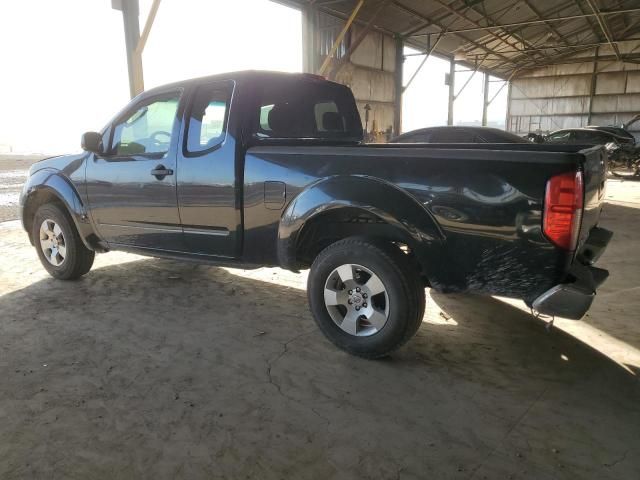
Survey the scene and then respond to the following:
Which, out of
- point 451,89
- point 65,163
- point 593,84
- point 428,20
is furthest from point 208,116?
point 593,84

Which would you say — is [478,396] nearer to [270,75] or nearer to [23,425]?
[23,425]

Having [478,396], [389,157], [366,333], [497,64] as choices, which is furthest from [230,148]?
[497,64]

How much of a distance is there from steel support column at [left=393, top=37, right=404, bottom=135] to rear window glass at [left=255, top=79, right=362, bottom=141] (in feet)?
48.8

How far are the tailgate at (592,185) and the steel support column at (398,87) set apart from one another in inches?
627

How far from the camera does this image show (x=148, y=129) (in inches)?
153

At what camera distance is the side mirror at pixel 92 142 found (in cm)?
393

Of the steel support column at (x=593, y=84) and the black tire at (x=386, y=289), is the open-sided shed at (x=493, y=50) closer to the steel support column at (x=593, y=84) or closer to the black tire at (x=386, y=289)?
the steel support column at (x=593, y=84)

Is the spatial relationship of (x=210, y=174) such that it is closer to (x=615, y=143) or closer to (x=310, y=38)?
(x=310, y=38)

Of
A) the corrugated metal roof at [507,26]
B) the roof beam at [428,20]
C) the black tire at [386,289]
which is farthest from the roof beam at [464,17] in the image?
the black tire at [386,289]

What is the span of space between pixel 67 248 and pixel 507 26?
58.7 feet

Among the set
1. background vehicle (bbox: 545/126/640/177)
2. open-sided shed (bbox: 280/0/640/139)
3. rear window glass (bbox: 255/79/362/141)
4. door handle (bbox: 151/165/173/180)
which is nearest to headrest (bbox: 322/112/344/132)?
rear window glass (bbox: 255/79/362/141)

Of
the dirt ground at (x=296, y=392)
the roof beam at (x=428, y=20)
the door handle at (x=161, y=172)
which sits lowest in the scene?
the dirt ground at (x=296, y=392)

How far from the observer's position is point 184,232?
3.61m

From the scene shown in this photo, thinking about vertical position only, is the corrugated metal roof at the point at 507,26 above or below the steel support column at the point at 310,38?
above
